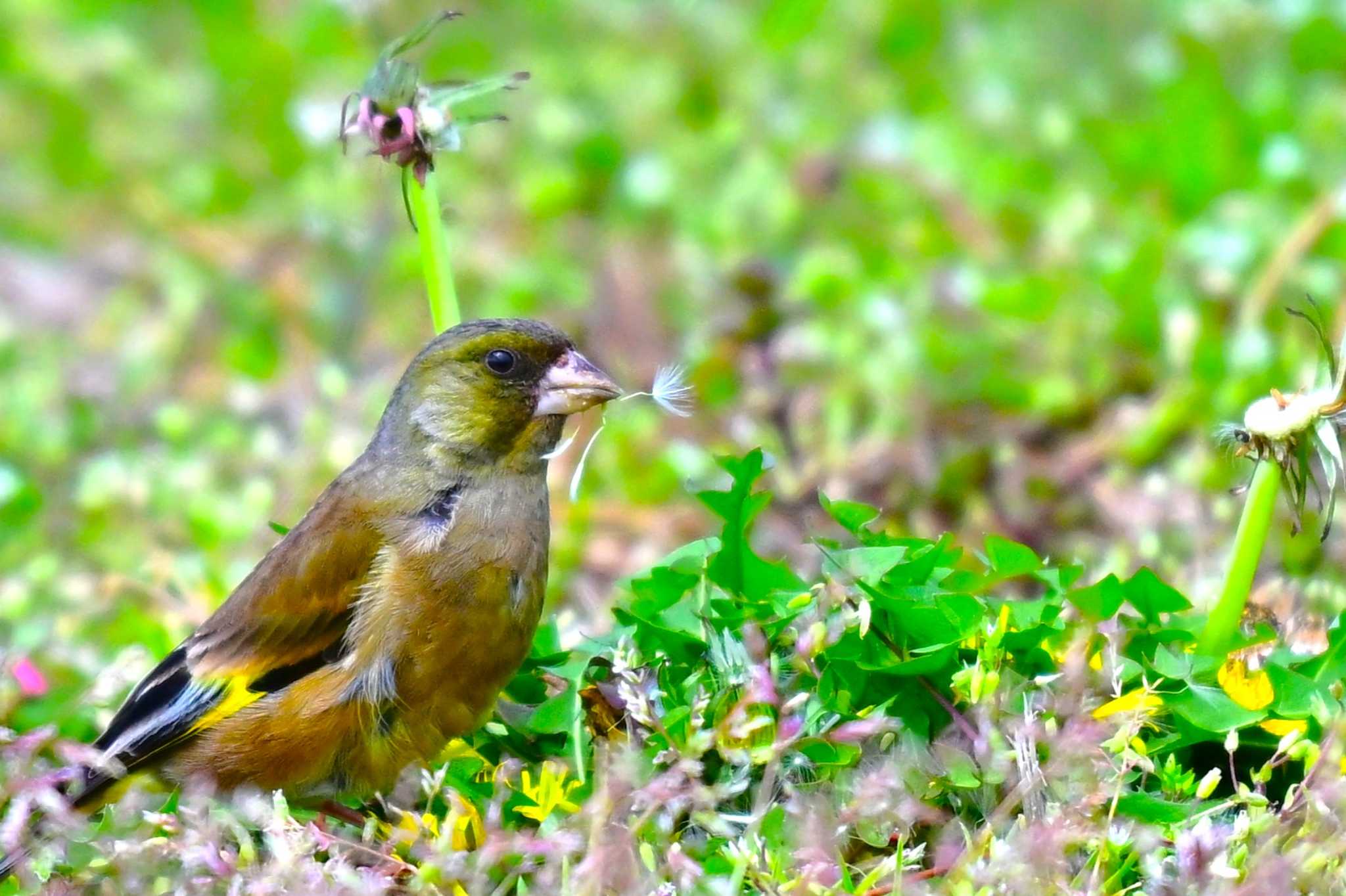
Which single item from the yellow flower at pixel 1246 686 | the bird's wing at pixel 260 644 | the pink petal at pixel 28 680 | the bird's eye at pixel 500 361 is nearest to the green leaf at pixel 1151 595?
the yellow flower at pixel 1246 686

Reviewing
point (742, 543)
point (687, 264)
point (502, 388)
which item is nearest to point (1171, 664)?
point (742, 543)

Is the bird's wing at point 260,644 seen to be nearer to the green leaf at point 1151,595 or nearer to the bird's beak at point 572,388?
the bird's beak at point 572,388

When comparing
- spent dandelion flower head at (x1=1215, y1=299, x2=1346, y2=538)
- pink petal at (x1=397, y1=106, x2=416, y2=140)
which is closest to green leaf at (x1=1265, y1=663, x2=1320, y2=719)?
spent dandelion flower head at (x1=1215, y1=299, x2=1346, y2=538)

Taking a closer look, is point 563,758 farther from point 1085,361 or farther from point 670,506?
point 1085,361

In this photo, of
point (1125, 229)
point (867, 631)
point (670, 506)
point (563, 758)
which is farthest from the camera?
point (1125, 229)

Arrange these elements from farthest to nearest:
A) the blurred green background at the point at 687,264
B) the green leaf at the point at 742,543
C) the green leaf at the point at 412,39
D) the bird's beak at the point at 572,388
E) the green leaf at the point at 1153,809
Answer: the blurred green background at the point at 687,264 → the bird's beak at the point at 572,388 → the green leaf at the point at 412,39 → the green leaf at the point at 742,543 → the green leaf at the point at 1153,809

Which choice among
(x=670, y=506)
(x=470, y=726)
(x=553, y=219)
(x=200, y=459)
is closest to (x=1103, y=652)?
(x=470, y=726)

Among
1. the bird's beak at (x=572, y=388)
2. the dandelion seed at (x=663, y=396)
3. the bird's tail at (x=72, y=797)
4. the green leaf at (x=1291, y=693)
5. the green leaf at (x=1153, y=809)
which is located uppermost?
the bird's beak at (x=572, y=388)

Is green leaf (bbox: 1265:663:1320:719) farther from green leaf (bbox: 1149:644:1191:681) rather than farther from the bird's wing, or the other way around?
the bird's wing
